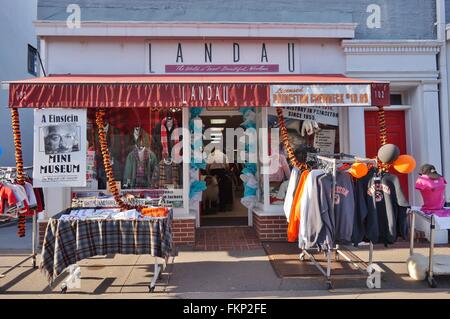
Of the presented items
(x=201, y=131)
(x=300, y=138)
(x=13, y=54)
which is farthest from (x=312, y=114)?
(x=13, y=54)

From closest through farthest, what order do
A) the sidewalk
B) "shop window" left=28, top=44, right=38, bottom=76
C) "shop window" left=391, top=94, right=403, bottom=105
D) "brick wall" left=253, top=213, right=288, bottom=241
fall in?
the sidewalk → "brick wall" left=253, top=213, right=288, bottom=241 → "shop window" left=391, top=94, right=403, bottom=105 → "shop window" left=28, top=44, right=38, bottom=76

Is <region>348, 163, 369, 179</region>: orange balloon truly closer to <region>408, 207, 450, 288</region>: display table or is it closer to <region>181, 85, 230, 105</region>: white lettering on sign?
<region>408, 207, 450, 288</region>: display table

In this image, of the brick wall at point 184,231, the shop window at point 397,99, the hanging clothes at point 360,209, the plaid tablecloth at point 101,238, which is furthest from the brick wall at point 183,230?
the shop window at point 397,99

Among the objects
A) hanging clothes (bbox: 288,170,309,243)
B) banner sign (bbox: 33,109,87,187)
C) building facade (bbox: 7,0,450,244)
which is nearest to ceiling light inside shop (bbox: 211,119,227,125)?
building facade (bbox: 7,0,450,244)

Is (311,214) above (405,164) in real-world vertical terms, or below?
below

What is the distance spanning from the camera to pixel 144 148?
286 inches

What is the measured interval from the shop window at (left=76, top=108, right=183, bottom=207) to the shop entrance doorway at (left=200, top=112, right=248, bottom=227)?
3.22ft

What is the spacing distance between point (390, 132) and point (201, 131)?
387 cm

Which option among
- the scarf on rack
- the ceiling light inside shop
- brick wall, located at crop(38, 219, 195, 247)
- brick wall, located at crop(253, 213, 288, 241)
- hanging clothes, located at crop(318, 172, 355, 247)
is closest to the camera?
hanging clothes, located at crop(318, 172, 355, 247)

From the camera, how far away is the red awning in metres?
5.28

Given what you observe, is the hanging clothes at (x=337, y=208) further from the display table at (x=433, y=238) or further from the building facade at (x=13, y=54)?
the building facade at (x=13, y=54)

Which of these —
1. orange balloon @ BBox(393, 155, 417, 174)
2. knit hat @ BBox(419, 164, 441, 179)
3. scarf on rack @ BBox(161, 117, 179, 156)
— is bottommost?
knit hat @ BBox(419, 164, 441, 179)

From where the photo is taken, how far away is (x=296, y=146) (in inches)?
291

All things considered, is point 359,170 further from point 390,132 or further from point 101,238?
point 101,238
